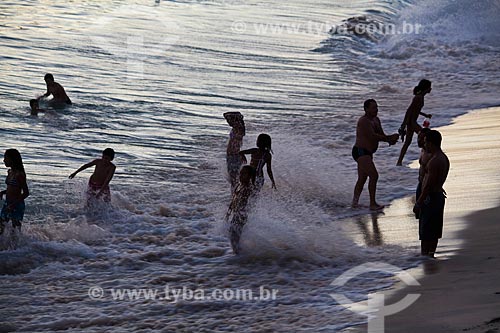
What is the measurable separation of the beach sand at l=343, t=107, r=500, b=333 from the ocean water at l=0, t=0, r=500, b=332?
1.56 ft

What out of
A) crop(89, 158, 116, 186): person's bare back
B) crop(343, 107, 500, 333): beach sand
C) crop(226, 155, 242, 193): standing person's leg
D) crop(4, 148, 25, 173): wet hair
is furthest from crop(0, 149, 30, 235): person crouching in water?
crop(343, 107, 500, 333): beach sand

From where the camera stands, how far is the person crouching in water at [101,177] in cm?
1227

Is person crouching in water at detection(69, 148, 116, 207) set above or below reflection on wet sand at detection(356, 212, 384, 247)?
above

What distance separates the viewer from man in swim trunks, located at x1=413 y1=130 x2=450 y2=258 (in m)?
9.21

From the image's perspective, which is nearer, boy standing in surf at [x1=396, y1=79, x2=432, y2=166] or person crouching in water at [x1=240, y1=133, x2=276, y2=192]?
person crouching in water at [x1=240, y1=133, x2=276, y2=192]

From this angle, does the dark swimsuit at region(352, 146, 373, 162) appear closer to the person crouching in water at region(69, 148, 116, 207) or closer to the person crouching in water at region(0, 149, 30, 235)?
the person crouching in water at region(69, 148, 116, 207)

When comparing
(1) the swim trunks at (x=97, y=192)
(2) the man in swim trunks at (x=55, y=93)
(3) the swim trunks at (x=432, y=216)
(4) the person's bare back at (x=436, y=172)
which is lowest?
(1) the swim trunks at (x=97, y=192)

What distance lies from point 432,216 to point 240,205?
2132mm

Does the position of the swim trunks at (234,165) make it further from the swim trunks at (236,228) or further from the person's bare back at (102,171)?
the swim trunks at (236,228)

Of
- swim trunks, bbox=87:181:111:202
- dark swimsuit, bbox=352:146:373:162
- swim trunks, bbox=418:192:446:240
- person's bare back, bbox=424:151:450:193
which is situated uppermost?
person's bare back, bbox=424:151:450:193

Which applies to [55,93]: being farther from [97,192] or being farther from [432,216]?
[432,216]

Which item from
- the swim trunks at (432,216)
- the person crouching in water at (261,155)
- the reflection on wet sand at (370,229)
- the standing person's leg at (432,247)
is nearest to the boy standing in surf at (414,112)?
the reflection on wet sand at (370,229)

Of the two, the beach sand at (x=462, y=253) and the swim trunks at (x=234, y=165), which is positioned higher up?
the swim trunks at (x=234, y=165)

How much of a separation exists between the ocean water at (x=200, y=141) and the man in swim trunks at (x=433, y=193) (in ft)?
1.37
